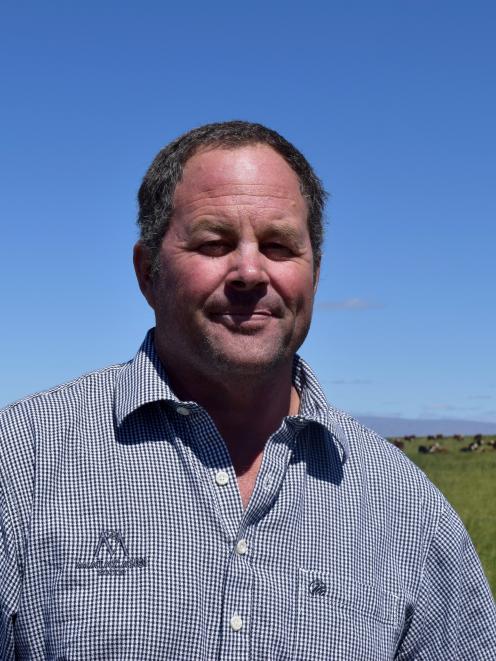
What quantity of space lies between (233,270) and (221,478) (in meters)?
0.75

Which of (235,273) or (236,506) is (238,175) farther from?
(236,506)

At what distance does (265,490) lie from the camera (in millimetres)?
3666

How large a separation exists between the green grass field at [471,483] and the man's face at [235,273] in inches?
598

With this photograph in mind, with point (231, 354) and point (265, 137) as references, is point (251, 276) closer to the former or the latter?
point (231, 354)

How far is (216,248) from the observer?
12.3 ft

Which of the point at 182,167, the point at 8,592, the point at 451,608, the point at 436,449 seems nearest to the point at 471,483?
the point at 436,449

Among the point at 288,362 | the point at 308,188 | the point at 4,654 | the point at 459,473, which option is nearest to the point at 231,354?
the point at 288,362

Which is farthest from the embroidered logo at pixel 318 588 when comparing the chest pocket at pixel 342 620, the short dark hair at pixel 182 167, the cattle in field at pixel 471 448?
the cattle in field at pixel 471 448

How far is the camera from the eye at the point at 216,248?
374 cm

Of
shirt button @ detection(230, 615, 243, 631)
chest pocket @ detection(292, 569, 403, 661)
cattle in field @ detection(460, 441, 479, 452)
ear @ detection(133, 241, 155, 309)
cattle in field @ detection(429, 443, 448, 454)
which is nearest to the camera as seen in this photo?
shirt button @ detection(230, 615, 243, 631)

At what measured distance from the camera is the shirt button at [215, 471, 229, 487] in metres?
3.63

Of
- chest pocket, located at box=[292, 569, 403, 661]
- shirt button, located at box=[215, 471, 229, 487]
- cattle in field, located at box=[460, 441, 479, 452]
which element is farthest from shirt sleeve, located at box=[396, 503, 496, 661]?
cattle in field, located at box=[460, 441, 479, 452]

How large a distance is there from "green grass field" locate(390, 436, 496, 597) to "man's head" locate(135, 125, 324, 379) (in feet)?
49.8

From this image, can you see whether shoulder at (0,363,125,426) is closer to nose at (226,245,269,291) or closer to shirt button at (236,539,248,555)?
nose at (226,245,269,291)
